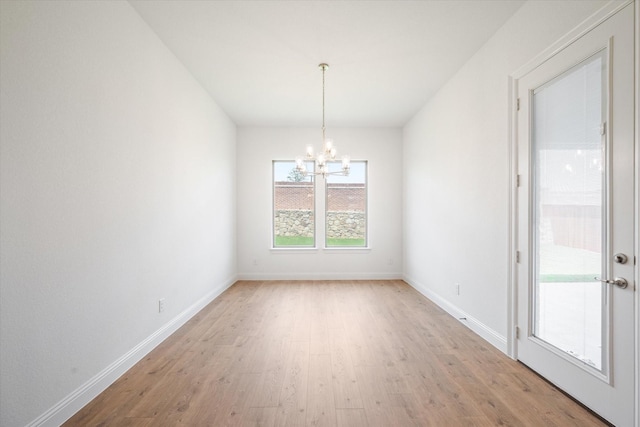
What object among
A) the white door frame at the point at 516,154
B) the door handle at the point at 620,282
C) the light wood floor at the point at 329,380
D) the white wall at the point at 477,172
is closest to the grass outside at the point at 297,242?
the white wall at the point at 477,172

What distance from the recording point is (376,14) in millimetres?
2627

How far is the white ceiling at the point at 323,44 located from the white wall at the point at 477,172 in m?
0.26

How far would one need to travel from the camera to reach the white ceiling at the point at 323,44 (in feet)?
8.41

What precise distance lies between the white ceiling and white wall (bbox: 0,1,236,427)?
1.40 ft

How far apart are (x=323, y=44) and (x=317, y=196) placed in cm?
334

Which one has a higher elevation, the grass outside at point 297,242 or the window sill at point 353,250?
the grass outside at point 297,242

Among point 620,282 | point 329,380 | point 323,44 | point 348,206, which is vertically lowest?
point 329,380

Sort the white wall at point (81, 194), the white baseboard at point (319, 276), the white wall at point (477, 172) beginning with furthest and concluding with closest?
the white baseboard at point (319, 276) → the white wall at point (477, 172) → the white wall at point (81, 194)

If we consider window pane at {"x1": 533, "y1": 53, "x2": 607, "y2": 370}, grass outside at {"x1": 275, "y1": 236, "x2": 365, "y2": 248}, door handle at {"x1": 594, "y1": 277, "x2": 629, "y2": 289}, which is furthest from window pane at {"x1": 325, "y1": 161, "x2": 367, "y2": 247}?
door handle at {"x1": 594, "y1": 277, "x2": 629, "y2": 289}

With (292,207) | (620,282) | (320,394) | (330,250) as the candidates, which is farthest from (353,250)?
(620,282)

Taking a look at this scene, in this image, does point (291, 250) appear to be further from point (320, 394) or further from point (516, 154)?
point (516, 154)

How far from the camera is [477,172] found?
3.22 metres

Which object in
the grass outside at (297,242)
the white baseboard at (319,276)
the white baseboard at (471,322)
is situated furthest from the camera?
the grass outside at (297,242)

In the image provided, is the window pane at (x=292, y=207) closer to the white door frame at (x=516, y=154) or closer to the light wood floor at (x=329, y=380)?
the light wood floor at (x=329, y=380)
